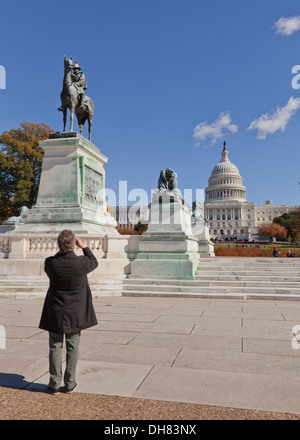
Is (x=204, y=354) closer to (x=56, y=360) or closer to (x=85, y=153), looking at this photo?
(x=56, y=360)

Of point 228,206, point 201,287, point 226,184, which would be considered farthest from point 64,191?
point 226,184

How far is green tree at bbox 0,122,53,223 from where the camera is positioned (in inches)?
1451

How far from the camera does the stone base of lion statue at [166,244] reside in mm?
12703

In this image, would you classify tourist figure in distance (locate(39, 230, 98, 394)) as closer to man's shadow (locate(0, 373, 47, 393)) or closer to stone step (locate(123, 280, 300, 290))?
man's shadow (locate(0, 373, 47, 393))

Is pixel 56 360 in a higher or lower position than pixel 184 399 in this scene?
higher

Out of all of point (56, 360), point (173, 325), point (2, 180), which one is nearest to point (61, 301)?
point (56, 360)

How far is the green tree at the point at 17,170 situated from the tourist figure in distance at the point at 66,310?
34.4 meters

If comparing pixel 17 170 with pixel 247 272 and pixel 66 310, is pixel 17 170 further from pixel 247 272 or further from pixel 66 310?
pixel 66 310

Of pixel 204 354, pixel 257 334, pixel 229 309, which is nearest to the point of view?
pixel 204 354

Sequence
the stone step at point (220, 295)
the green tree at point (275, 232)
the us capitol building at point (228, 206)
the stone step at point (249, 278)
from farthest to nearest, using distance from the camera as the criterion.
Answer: the us capitol building at point (228, 206)
the green tree at point (275, 232)
the stone step at point (249, 278)
the stone step at point (220, 295)

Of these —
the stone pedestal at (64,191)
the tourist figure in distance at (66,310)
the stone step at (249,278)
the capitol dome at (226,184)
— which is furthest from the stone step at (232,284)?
the capitol dome at (226,184)

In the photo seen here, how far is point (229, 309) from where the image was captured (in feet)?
30.1

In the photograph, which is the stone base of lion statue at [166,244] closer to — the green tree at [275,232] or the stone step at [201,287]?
the stone step at [201,287]
